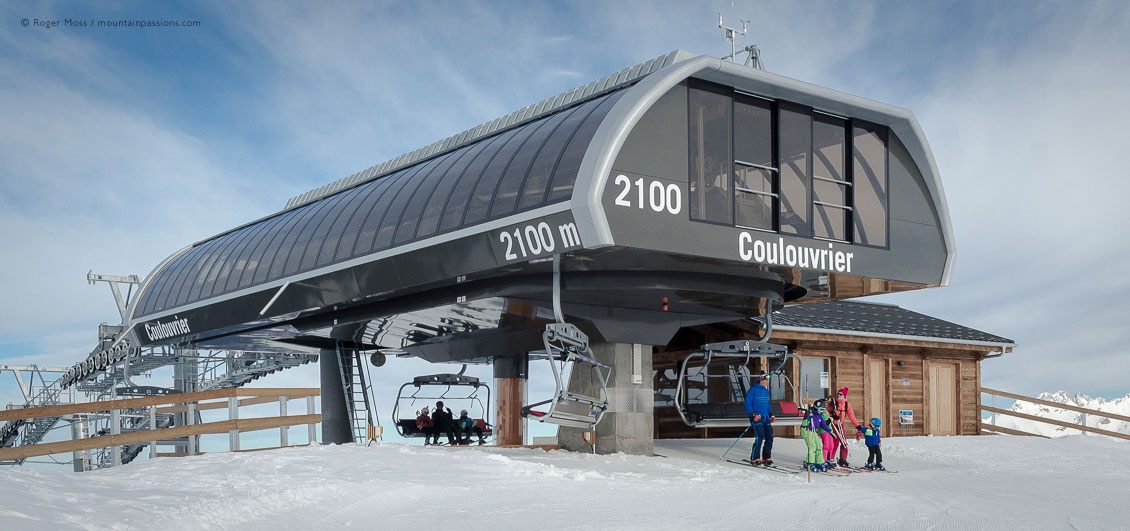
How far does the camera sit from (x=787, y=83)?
51.1 ft

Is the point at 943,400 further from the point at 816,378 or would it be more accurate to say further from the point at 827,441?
the point at 827,441

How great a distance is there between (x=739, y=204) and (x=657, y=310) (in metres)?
3.16

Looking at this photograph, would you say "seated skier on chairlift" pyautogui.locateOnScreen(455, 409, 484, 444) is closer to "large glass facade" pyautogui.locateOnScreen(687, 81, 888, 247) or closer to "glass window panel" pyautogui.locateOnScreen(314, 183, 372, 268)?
"glass window panel" pyautogui.locateOnScreen(314, 183, 372, 268)

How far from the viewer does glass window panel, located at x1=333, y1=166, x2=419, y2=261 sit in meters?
19.3

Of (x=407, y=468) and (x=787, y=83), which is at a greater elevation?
(x=787, y=83)

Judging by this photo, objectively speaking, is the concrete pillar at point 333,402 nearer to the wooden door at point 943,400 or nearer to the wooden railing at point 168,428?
the wooden railing at point 168,428

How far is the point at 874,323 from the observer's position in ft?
86.1

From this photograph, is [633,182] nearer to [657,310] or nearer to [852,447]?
[657,310]

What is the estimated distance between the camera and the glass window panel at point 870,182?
16953mm

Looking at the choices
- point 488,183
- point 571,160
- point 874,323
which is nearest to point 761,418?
point 571,160

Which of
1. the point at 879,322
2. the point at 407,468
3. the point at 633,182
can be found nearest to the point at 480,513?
the point at 407,468

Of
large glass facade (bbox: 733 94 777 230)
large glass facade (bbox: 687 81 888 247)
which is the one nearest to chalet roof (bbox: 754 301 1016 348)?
large glass facade (bbox: 687 81 888 247)

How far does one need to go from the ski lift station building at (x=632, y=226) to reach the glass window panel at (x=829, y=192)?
0.03 meters

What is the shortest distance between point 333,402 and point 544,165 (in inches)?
588
